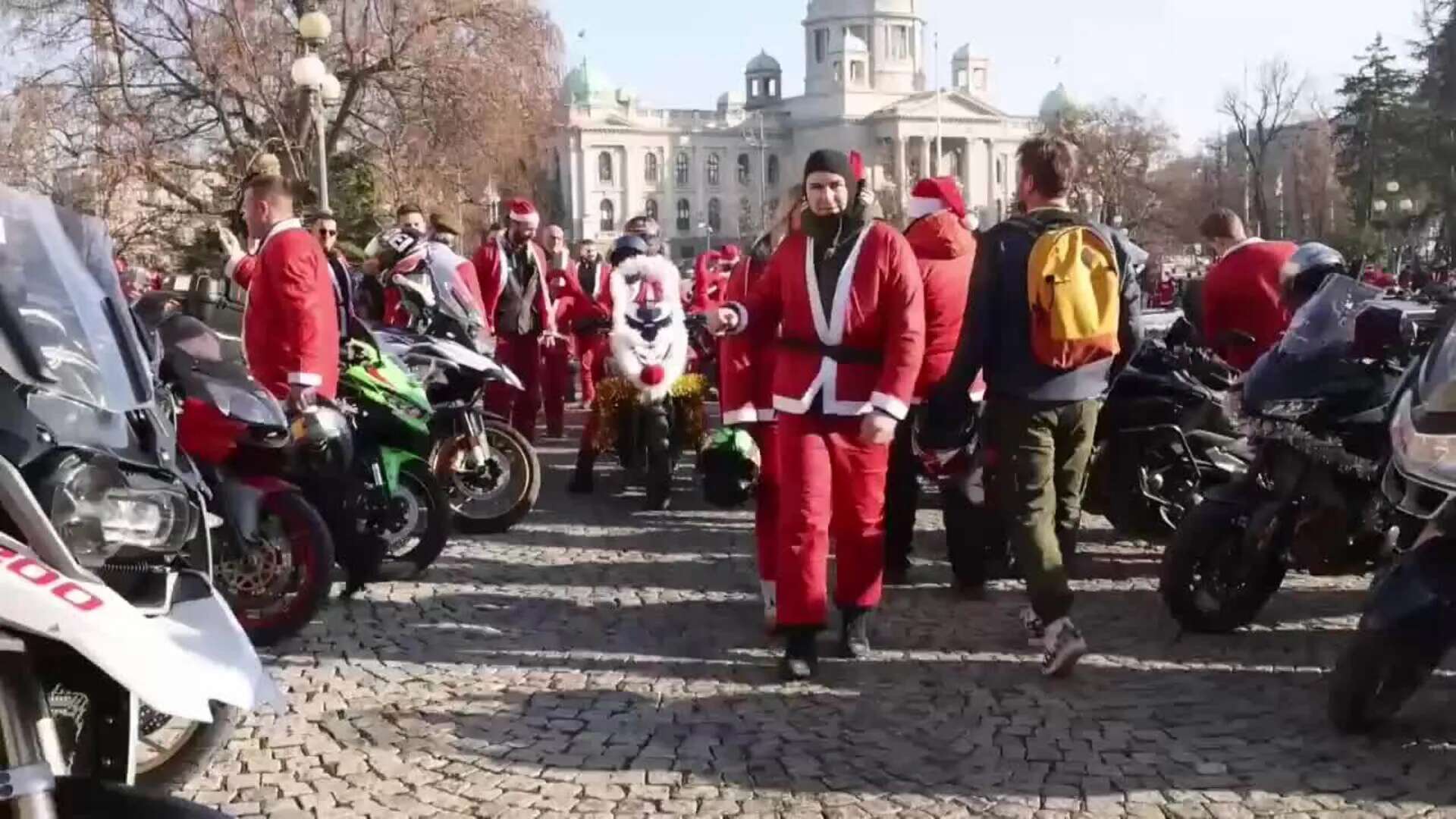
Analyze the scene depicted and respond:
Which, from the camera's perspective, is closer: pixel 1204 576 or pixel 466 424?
pixel 1204 576

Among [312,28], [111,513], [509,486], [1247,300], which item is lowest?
[509,486]

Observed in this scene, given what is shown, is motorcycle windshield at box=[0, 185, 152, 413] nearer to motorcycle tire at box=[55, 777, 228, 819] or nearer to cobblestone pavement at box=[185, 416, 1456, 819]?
motorcycle tire at box=[55, 777, 228, 819]

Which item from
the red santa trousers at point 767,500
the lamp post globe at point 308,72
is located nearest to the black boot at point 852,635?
the red santa trousers at point 767,500

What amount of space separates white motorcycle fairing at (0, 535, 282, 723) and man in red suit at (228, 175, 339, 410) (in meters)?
3.70

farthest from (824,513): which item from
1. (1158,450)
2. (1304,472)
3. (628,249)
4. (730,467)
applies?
(628,249)

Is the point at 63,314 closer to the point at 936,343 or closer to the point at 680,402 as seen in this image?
the point at 936,343

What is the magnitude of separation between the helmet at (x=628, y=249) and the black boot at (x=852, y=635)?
4121 millimetres

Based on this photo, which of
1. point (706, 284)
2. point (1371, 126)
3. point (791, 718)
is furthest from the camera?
point (1371, 126)

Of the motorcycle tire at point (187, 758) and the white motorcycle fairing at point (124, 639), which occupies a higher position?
the white motorcycle fairing at point (124, 639)

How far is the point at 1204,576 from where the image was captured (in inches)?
236

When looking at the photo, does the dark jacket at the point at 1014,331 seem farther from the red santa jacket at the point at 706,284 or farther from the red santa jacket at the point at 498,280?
the red santa jacket at the point at 706,284

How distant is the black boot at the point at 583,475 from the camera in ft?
33.0

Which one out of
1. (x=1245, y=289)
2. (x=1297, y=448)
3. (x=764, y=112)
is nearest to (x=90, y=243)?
(x=1297, y=448)

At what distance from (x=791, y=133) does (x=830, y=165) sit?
118 metres
